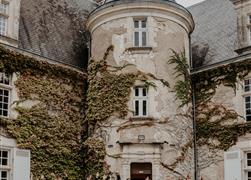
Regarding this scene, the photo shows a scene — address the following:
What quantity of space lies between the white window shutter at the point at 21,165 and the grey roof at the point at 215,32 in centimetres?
845

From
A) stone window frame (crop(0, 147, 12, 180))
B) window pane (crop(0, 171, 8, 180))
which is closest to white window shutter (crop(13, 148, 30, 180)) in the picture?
stone window frame (crop(0, 147, 12, 180))

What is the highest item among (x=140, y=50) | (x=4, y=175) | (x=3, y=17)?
(x=3, y=17)

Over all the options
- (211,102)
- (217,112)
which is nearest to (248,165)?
(217,112)

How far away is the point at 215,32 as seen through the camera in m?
20.8

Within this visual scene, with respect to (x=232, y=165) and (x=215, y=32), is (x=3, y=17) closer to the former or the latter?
(x=215, y=32)

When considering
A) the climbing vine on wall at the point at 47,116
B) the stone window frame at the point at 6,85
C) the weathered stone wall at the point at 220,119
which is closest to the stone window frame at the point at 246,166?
the weathered stone wall at the point at 220,119

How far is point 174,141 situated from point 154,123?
1.04m

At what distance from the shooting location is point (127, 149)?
17.2 m

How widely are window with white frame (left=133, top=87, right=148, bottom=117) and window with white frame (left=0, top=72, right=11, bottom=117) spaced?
4.75 metres

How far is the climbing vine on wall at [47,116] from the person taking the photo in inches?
655

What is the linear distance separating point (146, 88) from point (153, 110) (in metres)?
0.92

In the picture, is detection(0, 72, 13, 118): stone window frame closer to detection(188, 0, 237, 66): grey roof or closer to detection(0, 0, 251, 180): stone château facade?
detection(0, 0, 251, 180): stone château facade

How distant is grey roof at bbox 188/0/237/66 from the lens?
19.4 m

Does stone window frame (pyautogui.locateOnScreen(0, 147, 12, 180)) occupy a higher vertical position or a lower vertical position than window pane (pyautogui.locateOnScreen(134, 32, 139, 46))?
lower
